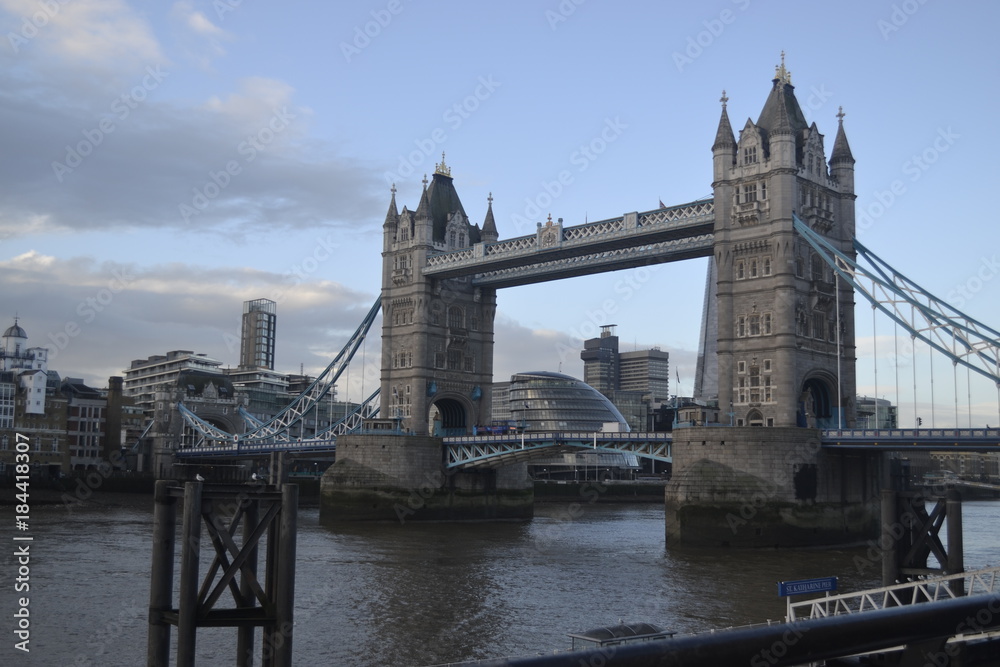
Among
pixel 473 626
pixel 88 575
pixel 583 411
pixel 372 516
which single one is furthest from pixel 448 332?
pixel 583 411

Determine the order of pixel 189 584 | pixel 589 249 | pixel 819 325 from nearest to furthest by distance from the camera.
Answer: pixel 189 584
pixel 819 325
pixel 589 249

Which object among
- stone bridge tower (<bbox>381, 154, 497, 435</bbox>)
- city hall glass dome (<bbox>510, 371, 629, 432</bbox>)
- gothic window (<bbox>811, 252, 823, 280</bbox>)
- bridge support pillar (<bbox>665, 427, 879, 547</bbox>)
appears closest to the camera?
bridge support pillar (<bbox>665, 427, 879, 547</bbox>)

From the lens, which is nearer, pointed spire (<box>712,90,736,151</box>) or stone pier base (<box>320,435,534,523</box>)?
pointed spire (<box>712,90,736,151</box>)

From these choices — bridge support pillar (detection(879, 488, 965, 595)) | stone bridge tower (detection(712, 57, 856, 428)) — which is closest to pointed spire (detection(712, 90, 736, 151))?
stone bridge tower (detection(712, 57, 856, 428))

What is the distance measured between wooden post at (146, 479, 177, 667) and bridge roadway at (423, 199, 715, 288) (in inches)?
1952

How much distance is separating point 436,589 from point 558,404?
114813mm

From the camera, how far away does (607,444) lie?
212 feet

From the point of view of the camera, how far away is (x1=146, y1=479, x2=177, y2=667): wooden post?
49.6 feet

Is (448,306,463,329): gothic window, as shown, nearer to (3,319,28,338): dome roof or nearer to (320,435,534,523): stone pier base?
(320,435,534,523): stone pier base

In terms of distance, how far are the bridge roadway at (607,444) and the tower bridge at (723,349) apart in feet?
0.49

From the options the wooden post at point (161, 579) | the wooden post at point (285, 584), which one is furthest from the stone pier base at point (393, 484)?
the wooden post at point (285, 584)

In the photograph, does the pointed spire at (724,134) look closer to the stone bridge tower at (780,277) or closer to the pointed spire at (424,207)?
the stone bridge tower at (780,277)

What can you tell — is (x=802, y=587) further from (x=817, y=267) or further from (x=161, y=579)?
(x=817, y=267)

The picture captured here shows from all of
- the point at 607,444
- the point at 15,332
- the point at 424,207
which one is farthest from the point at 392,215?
the point at 15,332
